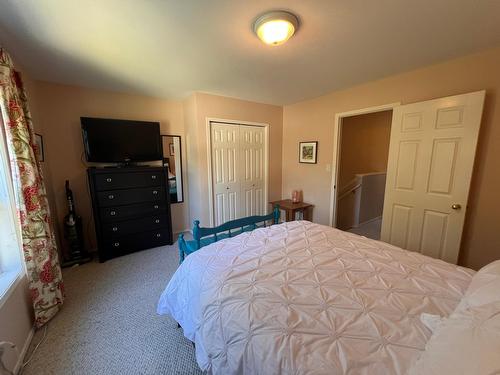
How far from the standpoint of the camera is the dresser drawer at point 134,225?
2805 millimetres

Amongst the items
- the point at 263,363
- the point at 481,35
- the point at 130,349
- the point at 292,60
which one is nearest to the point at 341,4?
the point at 292,60

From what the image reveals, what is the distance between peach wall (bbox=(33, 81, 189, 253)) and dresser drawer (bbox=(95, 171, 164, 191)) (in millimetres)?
530

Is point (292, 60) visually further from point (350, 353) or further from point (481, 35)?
point (350, 353)

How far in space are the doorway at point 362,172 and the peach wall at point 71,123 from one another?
3634 millimetres

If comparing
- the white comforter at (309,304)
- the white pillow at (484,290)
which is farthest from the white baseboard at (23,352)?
the white pillow at (484,290)

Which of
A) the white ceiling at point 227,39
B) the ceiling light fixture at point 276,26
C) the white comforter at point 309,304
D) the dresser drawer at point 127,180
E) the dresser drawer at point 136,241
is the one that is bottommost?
the dresser drawer at point 136,241

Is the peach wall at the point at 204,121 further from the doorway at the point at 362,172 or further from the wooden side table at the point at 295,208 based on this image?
the doorway at the point at 362,172

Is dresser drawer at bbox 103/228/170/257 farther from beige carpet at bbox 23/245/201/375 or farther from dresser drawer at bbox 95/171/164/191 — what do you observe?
dresser drawer at bbox 95/171/164/191

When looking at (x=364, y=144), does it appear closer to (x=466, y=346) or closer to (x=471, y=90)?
(x=471, y=90)

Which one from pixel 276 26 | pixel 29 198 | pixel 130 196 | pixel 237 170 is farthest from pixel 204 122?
pixel 29 198

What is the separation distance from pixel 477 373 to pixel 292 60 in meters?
2.35

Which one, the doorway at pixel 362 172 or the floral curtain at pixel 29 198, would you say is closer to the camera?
the floral curtain at pixel 29 198

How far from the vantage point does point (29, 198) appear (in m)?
1.63

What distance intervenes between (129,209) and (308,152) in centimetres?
300
